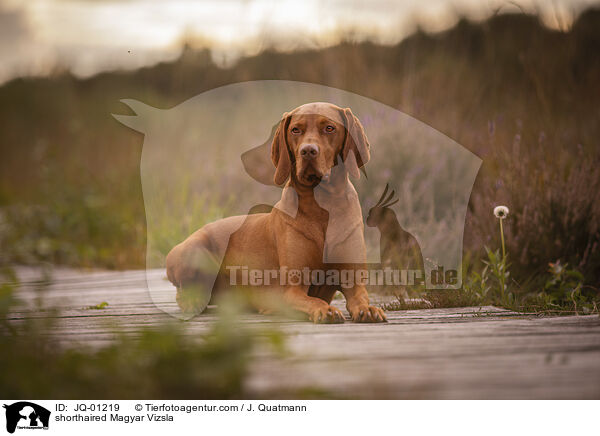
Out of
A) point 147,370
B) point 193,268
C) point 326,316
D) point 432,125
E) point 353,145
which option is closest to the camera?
point 147,370

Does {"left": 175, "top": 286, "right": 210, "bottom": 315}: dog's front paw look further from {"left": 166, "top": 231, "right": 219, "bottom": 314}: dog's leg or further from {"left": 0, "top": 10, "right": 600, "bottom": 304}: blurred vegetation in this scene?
{"left": 0, "top": 10, "right": 600, "bottom": 304}: blurred vegetation

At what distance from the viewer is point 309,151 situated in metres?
2.62

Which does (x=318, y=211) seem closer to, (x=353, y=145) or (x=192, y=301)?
(x=353, y=145)

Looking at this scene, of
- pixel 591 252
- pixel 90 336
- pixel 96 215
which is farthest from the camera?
pixel 96 215

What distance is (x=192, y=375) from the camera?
4.94 feet

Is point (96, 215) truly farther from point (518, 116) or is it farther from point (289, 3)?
point (518, 116)

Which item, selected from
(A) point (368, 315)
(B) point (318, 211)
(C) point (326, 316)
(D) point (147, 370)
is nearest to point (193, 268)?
(B) point (318, 211)

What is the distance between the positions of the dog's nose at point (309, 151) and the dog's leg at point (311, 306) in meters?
0.66

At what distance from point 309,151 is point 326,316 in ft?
2.51

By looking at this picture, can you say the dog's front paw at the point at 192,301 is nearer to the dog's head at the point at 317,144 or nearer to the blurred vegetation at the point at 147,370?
the dog's head at the point at 317,144

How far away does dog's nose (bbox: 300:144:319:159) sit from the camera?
8.60 feet

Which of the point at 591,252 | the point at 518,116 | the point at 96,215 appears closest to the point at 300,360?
the point at 591,252

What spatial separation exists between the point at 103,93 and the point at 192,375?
6127 millimetres
